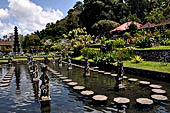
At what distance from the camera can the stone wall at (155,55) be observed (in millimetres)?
16448

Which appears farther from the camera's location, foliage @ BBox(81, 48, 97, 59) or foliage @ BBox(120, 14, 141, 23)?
foliage @ BBox(120, 14, 141, 23)

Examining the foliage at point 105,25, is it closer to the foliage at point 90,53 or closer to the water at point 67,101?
the foliage at point 90,53

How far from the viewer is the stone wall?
16448 millimetres

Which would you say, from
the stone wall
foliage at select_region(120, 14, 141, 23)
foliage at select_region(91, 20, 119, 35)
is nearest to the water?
the stone wall

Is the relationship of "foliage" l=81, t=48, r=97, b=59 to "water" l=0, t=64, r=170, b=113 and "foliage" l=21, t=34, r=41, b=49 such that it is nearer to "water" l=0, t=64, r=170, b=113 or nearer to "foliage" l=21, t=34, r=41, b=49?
"water" l=0, t=64, r=170, b=113

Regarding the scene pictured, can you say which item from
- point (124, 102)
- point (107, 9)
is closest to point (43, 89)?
point (124, 102)

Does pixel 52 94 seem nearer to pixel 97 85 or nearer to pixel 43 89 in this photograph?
pixel 43 89

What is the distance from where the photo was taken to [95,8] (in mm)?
49719

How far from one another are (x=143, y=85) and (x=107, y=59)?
8056 mm

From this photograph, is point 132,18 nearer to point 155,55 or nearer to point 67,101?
point 155,55

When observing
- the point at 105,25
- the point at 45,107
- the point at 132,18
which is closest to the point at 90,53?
the point at 132,18

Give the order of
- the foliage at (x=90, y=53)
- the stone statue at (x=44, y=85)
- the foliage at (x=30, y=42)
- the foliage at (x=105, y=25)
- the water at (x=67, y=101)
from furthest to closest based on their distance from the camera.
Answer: the foliage at (x=30, y=42), the foliage at (x=105, y=25), the foliage at (x=90, y=53), the stone statue at (x=44, y=85), the water at (x=67, y=101)

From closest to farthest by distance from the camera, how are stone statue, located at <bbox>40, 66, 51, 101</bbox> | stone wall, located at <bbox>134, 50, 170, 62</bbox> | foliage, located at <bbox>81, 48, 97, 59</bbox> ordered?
stone statue, located at <bbox>40, 66, 51, 101</bbox> < stone wall, located at <bbox>134, 50, 170, 62</bbox> < foliage, located at <bbox>81, 48, 97, 59</bbox>

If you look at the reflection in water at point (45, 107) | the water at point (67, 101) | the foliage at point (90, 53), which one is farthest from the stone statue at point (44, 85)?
the foliage at point (90, 53)
